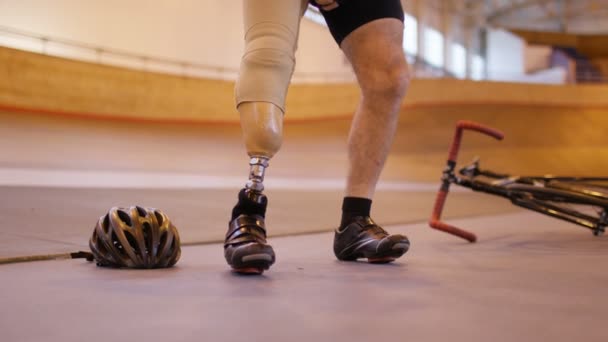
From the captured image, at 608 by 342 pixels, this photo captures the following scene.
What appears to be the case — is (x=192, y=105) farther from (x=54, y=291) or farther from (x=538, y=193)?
(x=54, y=291)

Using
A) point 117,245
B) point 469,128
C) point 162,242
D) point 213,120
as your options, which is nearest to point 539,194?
point 469,128

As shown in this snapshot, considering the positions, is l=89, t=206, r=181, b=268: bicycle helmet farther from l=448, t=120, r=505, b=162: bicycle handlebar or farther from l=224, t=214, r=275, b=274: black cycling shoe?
l=448, t=120, r=505, b=162: bicycle handlebar

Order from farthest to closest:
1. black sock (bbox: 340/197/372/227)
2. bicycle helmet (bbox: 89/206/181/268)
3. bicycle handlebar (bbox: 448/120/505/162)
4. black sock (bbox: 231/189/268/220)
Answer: bicycle handlebar (bbox: 448/120/505/162)
black sock (bbox: 340/197/372/227)
bicycle helmet (bbox: 89/206/181/268)
black sock (bbox: 231/189/268/220)

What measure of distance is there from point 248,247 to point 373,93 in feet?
2.45

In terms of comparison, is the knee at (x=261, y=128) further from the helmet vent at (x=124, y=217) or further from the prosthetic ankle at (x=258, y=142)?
the helmet vent at (x=124, y=217)

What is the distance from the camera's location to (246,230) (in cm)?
178

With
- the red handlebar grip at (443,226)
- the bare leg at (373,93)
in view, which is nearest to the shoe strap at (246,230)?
the bare leg at (373,93)

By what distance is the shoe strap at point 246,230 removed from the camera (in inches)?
69.7

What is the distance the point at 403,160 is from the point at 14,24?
8636 millimetres

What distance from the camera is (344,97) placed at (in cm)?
1719

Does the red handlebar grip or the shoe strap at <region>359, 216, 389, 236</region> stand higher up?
the red handlebar grip

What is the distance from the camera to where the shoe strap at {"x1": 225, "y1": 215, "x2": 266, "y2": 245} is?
5.81 ft

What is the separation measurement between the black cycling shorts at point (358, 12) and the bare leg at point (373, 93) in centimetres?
2

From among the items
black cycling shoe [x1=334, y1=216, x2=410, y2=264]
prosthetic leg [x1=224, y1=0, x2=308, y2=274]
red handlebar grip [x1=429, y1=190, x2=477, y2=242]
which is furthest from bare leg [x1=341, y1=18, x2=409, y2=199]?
red handlebar grip [x1=429, y1=190, x2=477, y2=242]
